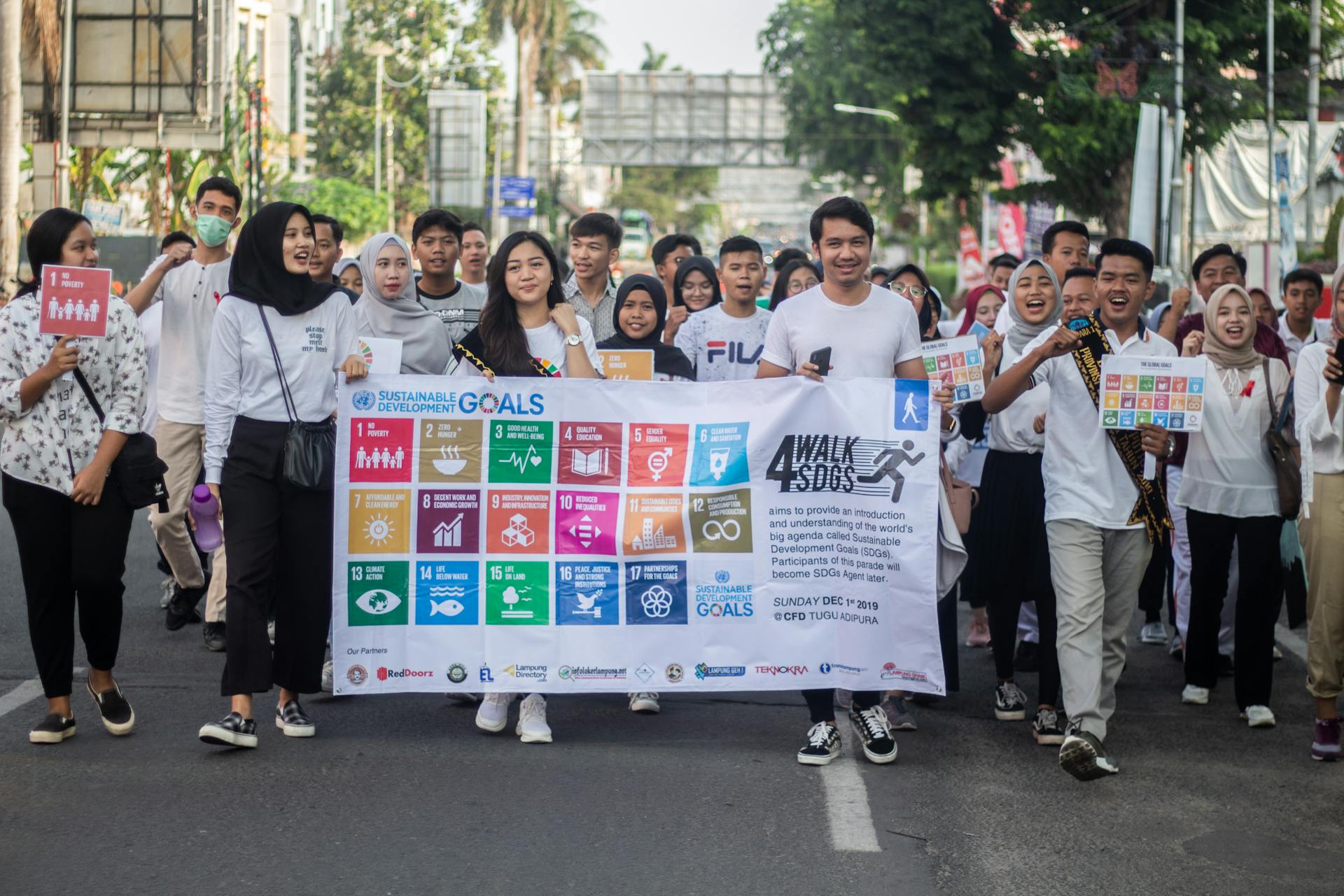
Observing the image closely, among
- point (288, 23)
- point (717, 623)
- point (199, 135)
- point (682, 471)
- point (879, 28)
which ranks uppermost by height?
point (288, 23)

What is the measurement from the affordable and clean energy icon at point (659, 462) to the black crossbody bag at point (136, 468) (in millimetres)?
1844

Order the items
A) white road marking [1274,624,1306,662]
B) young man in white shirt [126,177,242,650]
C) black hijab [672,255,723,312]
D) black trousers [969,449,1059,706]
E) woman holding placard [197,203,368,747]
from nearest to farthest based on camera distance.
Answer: woman holding placard [197,203,368,747]
black trousers [969,449,1059,706]
young man in white shirt [126,177,242,650]
white road marking [1274,624,1306,662]
black hijab [672,255,723,312]

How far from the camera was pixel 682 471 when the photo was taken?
6.64 metres

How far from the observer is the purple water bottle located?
7129 mm

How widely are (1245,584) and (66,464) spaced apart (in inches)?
189

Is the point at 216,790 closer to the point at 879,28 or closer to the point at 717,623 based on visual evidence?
the point at 717,623

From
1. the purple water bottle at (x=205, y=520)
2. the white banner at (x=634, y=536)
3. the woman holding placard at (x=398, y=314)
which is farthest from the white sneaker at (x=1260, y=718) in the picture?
the purple water bottle at (x=205, y=520)

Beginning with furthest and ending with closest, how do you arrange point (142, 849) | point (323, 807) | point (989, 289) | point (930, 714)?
point (989, 289) < point (930, 714) < point (323, 807) < point (142, 849)

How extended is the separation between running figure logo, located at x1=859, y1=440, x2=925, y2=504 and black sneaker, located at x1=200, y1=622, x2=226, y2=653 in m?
3.53

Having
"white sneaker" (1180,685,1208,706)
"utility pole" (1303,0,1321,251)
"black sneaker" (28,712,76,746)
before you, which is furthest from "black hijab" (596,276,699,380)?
"utility pole" (1303,0,1321,251)

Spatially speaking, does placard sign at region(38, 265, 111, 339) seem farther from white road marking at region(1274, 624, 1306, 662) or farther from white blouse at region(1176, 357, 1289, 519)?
white road marking at region(1274, 624, 1306, 662)

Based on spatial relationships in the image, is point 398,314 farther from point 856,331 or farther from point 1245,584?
point 1245,584

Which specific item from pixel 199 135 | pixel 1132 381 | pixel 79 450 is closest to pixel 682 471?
pixel 1132 381

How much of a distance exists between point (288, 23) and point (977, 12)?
37.1m
